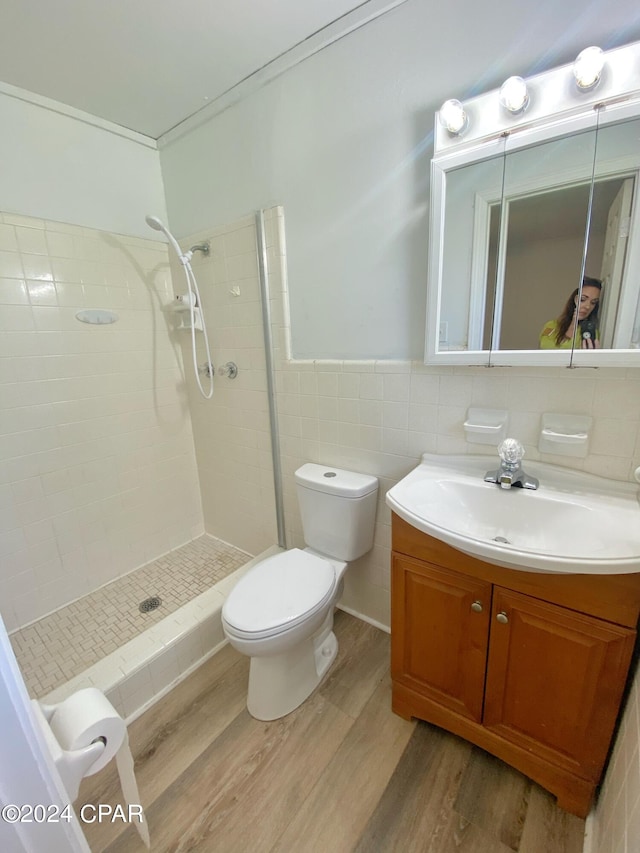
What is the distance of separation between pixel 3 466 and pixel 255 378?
116cm

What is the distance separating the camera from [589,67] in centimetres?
88

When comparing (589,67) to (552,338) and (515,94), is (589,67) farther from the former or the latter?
(552,338)

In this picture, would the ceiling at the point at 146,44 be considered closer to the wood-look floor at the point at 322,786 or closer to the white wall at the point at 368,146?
the white wall at the point at 368,146

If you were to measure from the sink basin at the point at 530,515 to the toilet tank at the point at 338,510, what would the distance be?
0.29m

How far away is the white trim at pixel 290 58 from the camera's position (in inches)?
46.4

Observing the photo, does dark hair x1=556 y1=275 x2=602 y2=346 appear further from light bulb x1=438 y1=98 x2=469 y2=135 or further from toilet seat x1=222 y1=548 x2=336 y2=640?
toilet seat x1=222 y1=548 x2=336 y2=640

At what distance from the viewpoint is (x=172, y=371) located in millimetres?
2146

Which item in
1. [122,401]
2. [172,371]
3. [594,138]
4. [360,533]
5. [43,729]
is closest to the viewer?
[43,729]

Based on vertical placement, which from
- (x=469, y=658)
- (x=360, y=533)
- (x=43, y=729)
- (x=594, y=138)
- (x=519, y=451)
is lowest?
(x=469, y=658)

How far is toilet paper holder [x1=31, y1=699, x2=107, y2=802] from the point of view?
0.51 m

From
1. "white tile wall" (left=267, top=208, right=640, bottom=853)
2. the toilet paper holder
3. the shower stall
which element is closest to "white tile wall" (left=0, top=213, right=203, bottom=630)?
the shower stall

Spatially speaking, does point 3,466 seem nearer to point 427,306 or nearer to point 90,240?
point 90,240

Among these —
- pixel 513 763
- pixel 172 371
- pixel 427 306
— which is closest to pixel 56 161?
pixel 172 371

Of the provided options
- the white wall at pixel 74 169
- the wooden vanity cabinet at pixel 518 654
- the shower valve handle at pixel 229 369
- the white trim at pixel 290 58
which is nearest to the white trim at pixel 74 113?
the white wall at pixel 74 169
